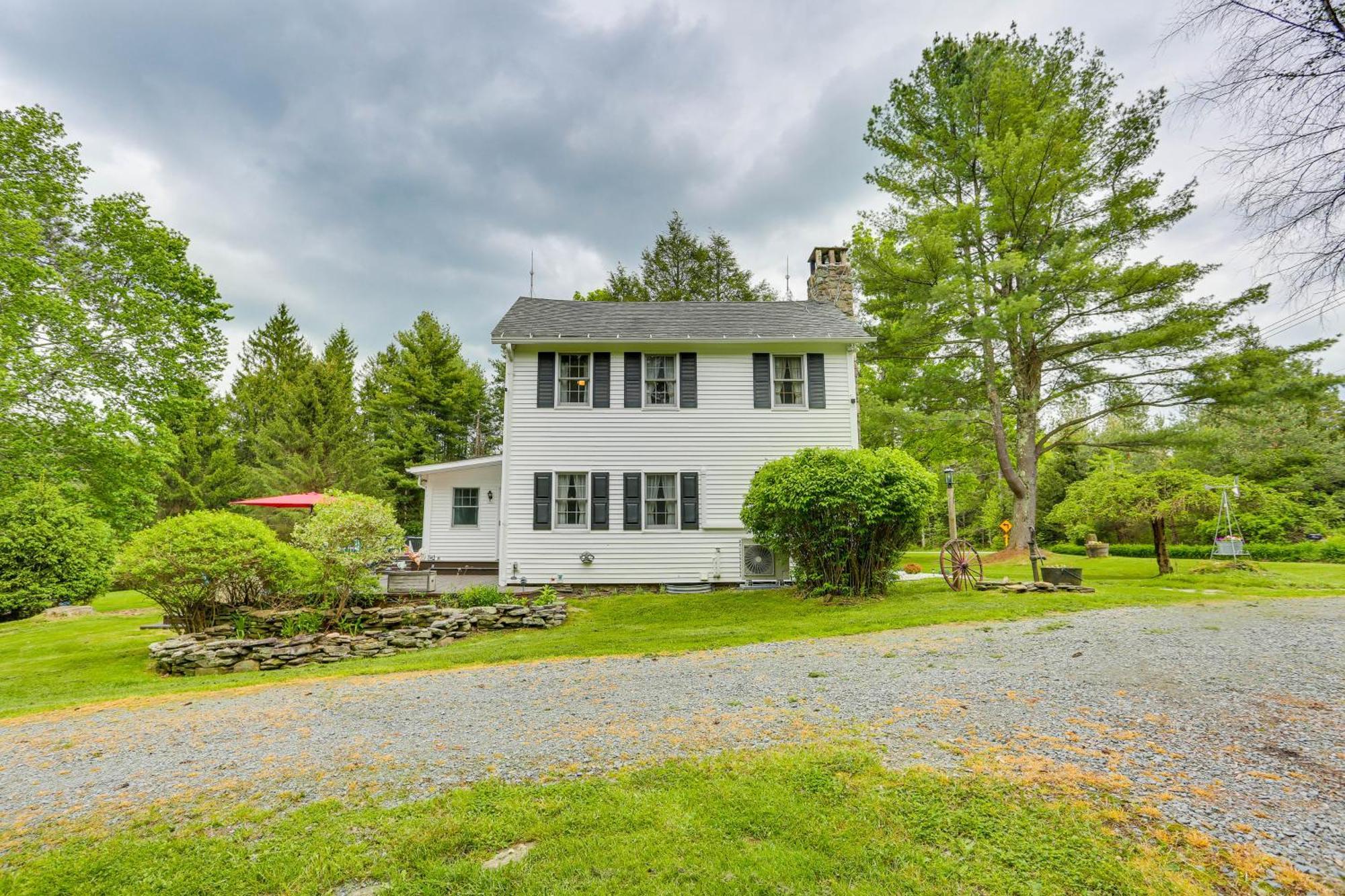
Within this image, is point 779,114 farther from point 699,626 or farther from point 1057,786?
point 1057,786

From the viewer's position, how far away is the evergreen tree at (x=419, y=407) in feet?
88.3

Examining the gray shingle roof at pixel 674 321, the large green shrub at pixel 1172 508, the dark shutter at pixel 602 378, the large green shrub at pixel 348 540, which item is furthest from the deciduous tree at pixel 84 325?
the large green shrub at pixel 1172 508

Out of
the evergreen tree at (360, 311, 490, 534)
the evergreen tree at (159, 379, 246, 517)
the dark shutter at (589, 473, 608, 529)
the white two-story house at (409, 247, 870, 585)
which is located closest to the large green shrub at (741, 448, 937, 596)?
the white two-story house at (409, 247, 870, 585)

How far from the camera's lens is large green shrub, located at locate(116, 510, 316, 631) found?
777 centimetres

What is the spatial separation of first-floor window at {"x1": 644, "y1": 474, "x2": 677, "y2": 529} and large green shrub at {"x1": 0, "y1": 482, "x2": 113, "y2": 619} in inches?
505

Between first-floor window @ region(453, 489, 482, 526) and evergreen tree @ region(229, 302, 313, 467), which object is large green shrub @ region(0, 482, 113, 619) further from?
evergreen tree @ region(229, 302, 313, 467)

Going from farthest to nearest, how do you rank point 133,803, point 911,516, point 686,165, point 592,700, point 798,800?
point 686,165, point 911,516, point 592,700, point 133,803, point 798,800

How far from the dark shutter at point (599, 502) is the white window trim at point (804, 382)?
13.8 ft

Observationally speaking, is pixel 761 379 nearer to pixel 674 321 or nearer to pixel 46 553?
pixel 674 321

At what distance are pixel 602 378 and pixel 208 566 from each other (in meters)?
7.73

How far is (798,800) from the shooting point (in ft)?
9.11

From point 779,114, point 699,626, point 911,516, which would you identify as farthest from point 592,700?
point 779,114

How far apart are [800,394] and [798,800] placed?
10888 millimetres

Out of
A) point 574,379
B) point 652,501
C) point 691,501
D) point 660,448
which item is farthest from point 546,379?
point 691,501
